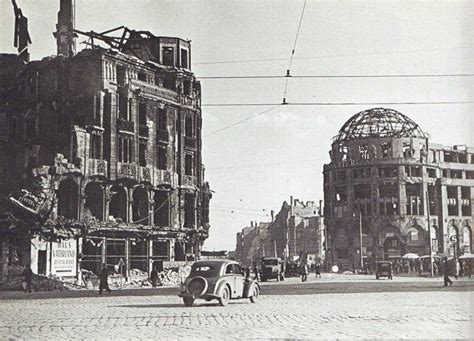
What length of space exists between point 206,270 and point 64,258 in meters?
11.6

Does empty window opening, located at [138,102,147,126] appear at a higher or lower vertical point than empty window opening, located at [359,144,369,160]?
lower

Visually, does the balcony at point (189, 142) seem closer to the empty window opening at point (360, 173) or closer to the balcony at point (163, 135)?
the balcony at point (163, 135)

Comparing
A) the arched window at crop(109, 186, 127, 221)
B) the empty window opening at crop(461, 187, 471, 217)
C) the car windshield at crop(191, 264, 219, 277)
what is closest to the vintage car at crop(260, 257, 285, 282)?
the arched window at crop(109, 186, 127, 221)

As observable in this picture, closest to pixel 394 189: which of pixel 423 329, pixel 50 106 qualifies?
pixel 50 106

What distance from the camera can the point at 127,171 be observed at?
3266 centimetres

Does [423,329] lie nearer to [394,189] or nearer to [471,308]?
[471,308]

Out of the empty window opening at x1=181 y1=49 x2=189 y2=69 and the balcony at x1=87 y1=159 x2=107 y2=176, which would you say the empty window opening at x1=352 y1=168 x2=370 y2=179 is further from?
the empty window opening at x1=181 y1=49 x2=189 y2=69

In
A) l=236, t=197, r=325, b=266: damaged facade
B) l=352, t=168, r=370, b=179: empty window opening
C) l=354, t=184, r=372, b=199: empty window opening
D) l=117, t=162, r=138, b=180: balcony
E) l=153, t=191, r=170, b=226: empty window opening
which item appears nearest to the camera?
l=117, t=162, r=138, b=180: balcony

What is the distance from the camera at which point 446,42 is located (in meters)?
17.1

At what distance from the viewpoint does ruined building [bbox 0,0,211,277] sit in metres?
27.7

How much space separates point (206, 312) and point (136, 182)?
16259 millimetres

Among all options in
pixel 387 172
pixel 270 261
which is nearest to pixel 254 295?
pixel 270 261

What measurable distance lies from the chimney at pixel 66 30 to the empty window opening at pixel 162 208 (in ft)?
27.7

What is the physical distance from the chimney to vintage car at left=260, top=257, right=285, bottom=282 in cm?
1814
